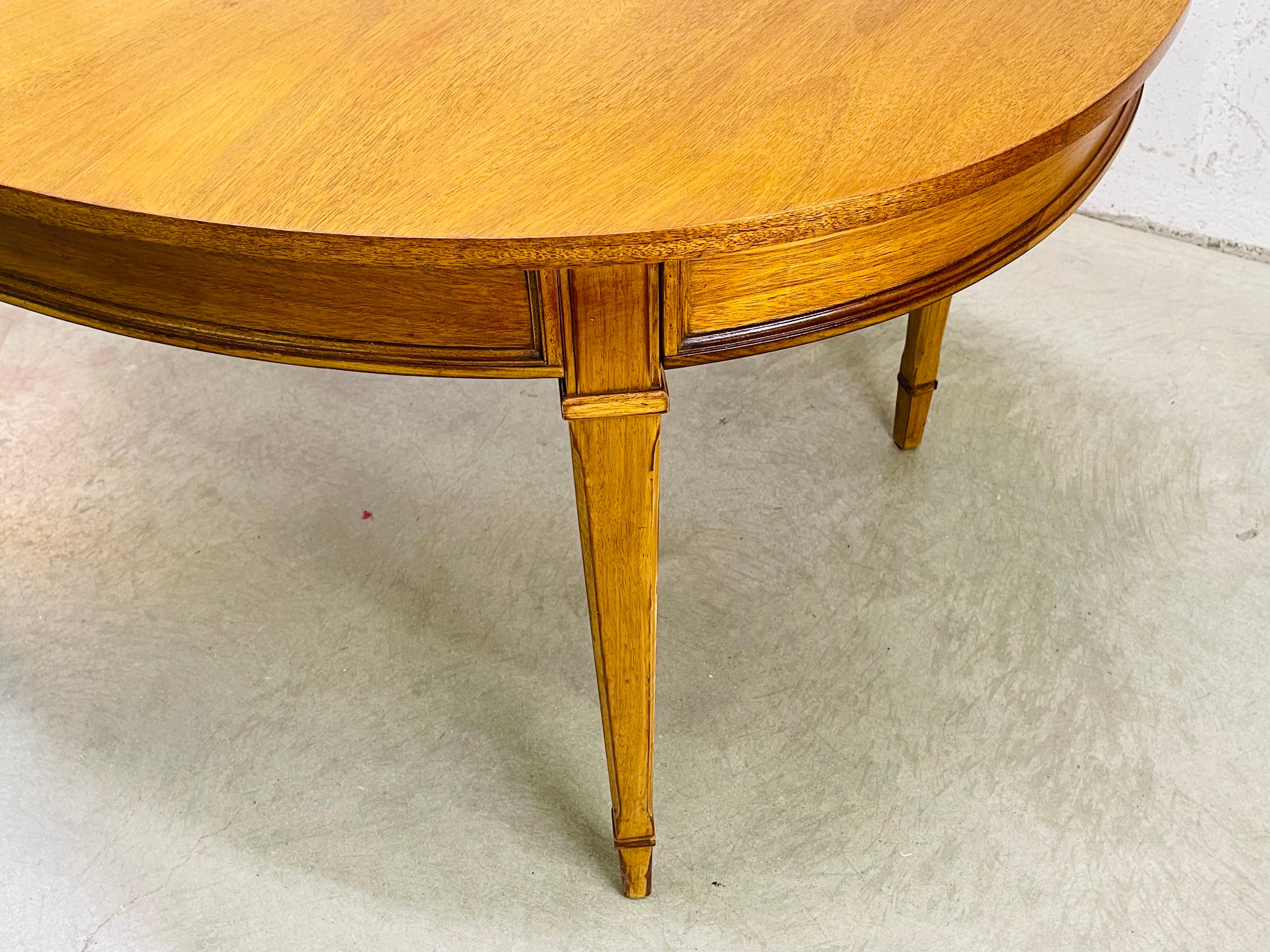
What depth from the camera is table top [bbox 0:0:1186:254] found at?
0.71 meters

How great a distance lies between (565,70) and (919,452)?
100 centimetres

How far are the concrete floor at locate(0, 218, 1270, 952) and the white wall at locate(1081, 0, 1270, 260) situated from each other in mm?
263

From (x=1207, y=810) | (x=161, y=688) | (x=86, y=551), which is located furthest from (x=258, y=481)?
(x=1207, y=810)

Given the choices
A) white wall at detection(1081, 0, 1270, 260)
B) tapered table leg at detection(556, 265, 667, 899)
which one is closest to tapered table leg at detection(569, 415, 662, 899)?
tapered table leg at detection(556, 265, 667, 899)

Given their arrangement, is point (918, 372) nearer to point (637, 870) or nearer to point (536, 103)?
point (637, 870)

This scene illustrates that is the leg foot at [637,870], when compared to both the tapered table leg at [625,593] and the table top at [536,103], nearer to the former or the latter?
the tapered table leg at [625,593]

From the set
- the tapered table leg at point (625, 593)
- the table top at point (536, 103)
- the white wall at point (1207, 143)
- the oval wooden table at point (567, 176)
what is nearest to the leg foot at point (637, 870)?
the tapered table leg at point (625, 593)

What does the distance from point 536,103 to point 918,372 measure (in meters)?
0.90

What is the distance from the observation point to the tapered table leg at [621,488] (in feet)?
2.48

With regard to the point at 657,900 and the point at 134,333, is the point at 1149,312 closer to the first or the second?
the point at 657,900

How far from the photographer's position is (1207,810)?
4.07ft

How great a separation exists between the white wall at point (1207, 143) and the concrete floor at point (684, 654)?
0.26 metres

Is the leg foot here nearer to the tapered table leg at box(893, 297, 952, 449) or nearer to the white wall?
the tapered table leg at box(893, 297, 952, 449)

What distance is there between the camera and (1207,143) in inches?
81.6
